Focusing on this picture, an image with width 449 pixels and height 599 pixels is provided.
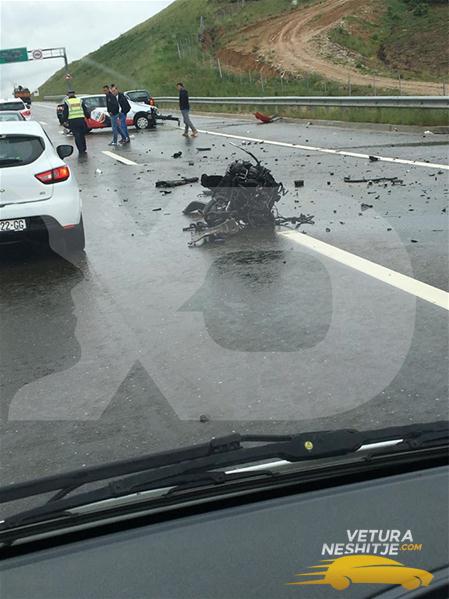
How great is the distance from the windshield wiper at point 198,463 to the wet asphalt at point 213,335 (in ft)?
6.38

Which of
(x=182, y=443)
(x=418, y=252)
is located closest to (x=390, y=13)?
(x=418, y=252)

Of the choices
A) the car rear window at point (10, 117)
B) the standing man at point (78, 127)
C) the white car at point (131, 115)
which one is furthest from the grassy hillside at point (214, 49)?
the car rear window at point (10, 117)

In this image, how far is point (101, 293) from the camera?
778 centimetres

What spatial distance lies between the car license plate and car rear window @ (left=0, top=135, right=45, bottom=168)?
2.09ft

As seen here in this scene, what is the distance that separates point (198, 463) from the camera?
236cm

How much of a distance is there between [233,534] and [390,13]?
70892 mm

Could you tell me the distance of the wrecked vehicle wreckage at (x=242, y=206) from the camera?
34.2 feet

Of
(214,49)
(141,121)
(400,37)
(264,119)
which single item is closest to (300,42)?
(400,37)

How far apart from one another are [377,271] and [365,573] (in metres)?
6.03

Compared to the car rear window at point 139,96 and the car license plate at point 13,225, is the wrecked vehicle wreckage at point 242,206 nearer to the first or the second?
the car license plate at point 13,225

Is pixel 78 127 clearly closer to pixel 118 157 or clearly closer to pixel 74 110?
pixel 74 110

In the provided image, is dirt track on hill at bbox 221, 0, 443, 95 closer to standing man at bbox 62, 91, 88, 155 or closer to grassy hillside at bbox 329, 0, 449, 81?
grassy hillside at bbox 329, 0, 449, 81

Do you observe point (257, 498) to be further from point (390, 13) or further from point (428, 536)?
point (390, 13)

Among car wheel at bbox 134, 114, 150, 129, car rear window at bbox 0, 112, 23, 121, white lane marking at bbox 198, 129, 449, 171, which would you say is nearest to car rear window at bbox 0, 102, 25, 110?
car wheel at bbox 134, 114, 150, 129
